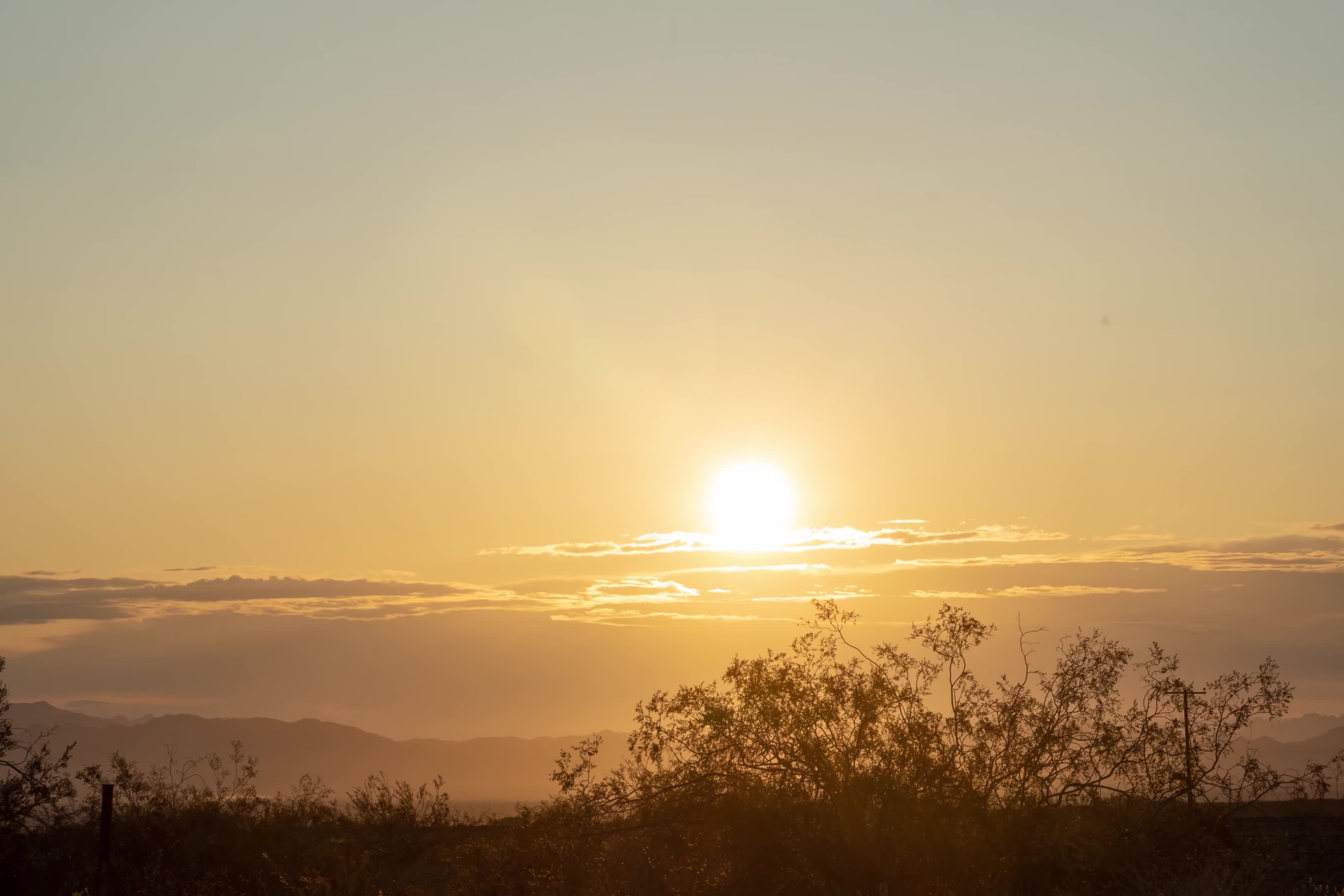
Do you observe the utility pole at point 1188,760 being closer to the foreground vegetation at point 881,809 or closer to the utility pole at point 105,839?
the foreground vegetation at point 881,809

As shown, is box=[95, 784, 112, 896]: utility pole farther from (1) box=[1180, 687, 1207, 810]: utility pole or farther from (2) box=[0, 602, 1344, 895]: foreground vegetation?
(1) box=[1180, 687, 1207, 810]: utility pole

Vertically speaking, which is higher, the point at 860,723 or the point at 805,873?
the point at 860,723

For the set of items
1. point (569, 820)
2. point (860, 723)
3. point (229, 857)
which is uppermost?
point (860, 723)

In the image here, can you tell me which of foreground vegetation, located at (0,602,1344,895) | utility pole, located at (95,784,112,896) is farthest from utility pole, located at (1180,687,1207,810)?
utility pole, located at (95,784,112,896)

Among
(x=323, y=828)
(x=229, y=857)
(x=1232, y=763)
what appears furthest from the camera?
(x=323, y=828)

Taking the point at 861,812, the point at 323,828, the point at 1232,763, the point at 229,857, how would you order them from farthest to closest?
the point at 323,828 < the point at 229,857 < the point at 861,812 < the point at 1232,763

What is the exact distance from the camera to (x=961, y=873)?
1925 centimetres

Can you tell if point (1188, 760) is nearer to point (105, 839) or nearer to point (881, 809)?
point (881, 809)

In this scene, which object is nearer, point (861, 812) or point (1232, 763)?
point (1232, 763)

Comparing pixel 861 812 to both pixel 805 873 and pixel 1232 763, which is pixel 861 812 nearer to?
pixel 805 873

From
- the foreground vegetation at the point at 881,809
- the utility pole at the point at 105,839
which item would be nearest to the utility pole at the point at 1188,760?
the foreground vegetation at the point at 881,809

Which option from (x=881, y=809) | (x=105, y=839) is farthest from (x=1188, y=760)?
(x=105, y=839)

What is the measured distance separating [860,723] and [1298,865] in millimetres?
7829

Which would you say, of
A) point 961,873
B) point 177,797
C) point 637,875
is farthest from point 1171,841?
point 177,797
